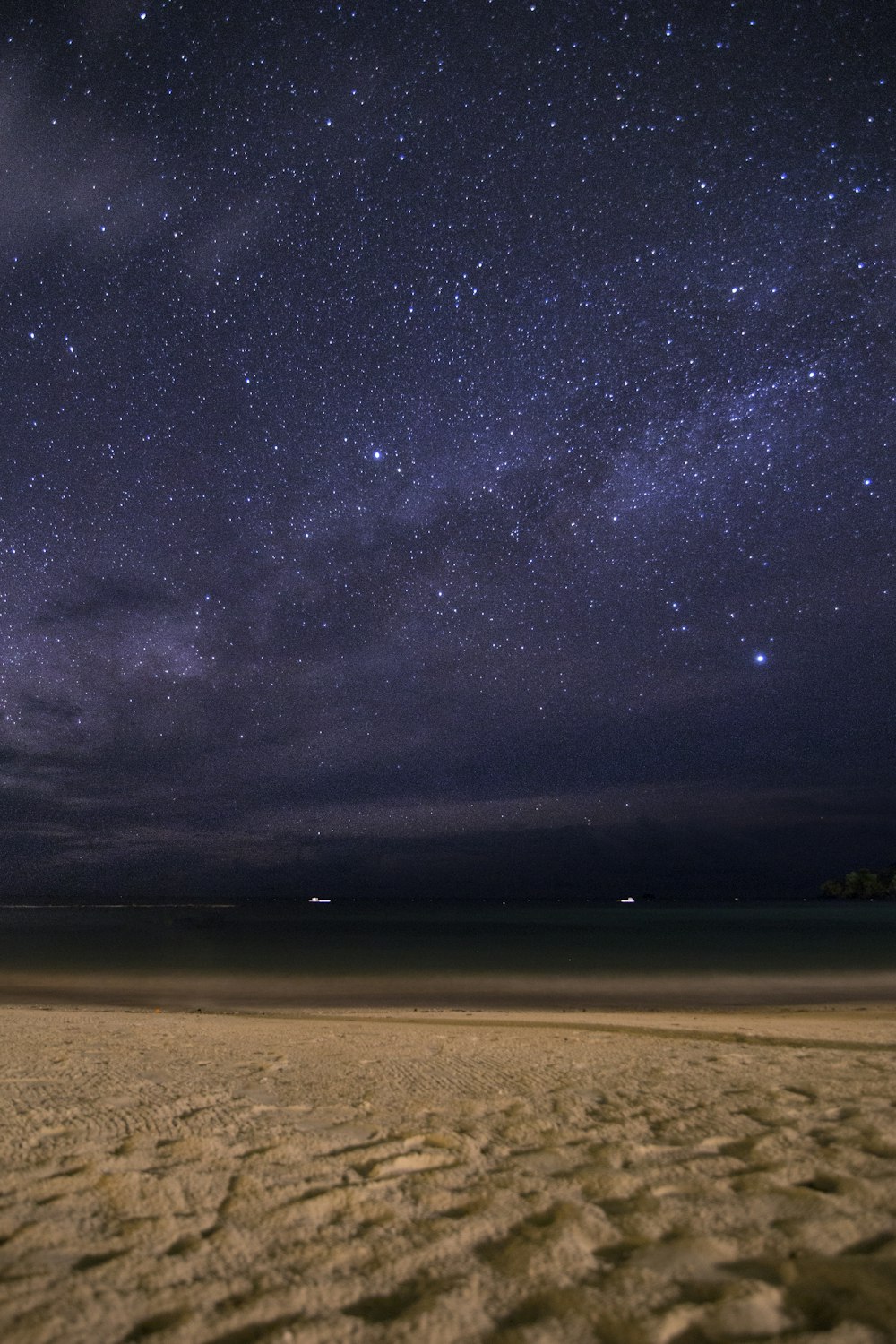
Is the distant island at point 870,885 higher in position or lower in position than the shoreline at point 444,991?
lower

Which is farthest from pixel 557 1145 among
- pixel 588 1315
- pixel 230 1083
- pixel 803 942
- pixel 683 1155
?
pixel 803 942

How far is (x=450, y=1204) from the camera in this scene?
2.85 m

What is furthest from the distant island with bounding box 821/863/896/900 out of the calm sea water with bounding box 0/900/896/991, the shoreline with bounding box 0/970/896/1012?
the shoreline with bounding box 0/970/896/1012

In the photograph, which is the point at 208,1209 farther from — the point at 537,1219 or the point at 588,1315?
the point at 588,1315

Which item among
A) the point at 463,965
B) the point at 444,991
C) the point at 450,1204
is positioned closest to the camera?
the point at 450,1204

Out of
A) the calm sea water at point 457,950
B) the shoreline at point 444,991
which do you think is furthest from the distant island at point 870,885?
the shoreline at point 444,991

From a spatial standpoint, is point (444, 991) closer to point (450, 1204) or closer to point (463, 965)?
point (463, 965)

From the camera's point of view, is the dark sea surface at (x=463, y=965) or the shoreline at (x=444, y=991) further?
the dark sea surface at (x=463, y=965)

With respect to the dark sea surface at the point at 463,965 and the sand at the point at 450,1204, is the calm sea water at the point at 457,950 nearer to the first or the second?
the dark sea surface at the point at 463,965

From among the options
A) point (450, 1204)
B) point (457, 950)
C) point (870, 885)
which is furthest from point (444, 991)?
point (870, 885)

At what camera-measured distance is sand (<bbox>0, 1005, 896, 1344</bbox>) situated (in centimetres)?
210

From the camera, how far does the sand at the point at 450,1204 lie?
6.89 ft

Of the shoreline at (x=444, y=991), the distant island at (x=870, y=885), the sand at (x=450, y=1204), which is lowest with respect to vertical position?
the distant island at (x=870, y=885)

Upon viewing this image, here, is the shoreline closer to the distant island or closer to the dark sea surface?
the dark sea surface
